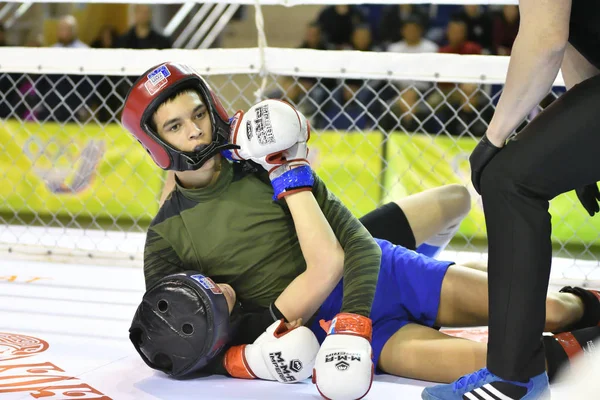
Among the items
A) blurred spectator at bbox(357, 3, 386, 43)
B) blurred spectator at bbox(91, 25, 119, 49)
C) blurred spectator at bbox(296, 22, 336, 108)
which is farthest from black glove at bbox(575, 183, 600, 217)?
blurred spectator at bbox(91, 25, 119, 49)

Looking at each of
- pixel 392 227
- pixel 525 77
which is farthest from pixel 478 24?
pixel 525 77

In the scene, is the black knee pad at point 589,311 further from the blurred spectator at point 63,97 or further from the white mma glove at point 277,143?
the blurred spectator at point 63,97

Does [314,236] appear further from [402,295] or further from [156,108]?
[156,108]

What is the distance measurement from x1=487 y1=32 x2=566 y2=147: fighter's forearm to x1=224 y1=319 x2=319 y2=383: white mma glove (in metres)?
0.70

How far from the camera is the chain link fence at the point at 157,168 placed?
13.6 ft

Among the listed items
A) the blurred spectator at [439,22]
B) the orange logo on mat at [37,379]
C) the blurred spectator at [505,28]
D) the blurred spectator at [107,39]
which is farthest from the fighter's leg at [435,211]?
the blurred spectator at [107,39]

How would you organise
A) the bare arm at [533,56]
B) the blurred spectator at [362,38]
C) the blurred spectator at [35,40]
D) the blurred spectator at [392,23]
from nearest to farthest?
the bare arm at [533,56]
the blurred spectator at [362,38]
the blurred spectator at [392,23]
the blurred spectator at [35,40]

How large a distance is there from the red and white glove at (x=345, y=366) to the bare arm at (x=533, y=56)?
1.93 ft

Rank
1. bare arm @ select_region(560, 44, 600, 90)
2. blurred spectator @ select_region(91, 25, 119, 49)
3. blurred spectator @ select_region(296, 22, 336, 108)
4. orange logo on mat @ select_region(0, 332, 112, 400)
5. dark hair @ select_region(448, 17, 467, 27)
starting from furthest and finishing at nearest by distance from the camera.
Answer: blurred spectator @ select_region(91, 25, 119, 49) < dark hair @ select_region(448, 17, 467, 27) < blurred spectator @ select_region(296, 22, 336, 108) < orange logo on mat @ select_region(0, 332, 112, 400) < bare arm @ select_region(560, 44, 600, 90)

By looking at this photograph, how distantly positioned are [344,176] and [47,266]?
1.72 m

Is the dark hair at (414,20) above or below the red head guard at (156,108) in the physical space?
above

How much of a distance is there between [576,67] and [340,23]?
4.91m

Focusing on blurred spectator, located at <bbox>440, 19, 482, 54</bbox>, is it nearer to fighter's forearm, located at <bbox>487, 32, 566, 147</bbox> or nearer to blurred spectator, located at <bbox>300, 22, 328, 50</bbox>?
blurred spectator, located at <bbox>300, 22, 328, 50</bbox>

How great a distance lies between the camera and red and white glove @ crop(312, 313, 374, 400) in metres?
1.73
